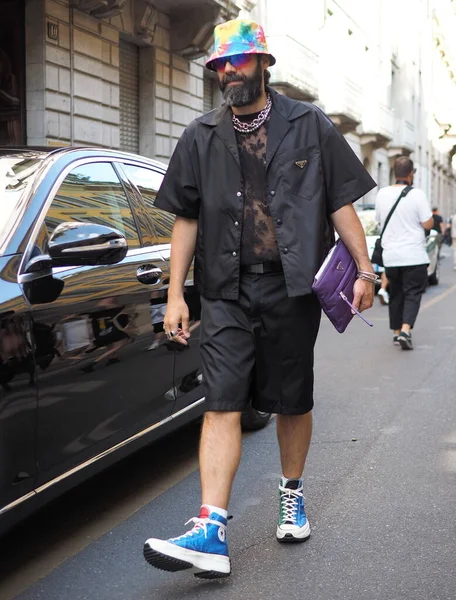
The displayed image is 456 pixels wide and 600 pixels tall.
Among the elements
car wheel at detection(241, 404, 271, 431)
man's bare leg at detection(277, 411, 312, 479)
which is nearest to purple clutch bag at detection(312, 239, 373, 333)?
man's bare leg at detection(277, 411, 312, 479)

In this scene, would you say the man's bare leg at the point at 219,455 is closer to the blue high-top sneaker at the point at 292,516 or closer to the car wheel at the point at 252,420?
the blue high-top sneaker at the point at 292,516

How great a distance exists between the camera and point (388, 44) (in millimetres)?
39812

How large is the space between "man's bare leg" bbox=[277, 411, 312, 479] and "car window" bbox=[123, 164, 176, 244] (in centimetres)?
127

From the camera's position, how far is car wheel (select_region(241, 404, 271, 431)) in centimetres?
561

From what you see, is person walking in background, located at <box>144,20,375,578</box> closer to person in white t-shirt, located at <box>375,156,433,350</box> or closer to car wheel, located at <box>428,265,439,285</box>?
person in white t-shirt, located at <box>375,156,433,350</box>

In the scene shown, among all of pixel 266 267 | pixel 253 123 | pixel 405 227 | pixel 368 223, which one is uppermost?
pixel 253 123

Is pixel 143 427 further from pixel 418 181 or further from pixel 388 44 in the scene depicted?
pixel 418 181

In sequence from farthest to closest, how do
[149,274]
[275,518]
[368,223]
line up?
[368,223]
[149,274]
[275,518]

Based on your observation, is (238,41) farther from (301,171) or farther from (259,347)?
(259,347)

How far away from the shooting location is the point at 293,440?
3.85 m

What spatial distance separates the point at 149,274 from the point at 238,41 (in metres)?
1.24

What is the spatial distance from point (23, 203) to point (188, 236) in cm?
63

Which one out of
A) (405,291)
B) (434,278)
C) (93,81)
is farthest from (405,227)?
(434,278)

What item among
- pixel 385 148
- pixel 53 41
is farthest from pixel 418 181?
pixel 53 41
